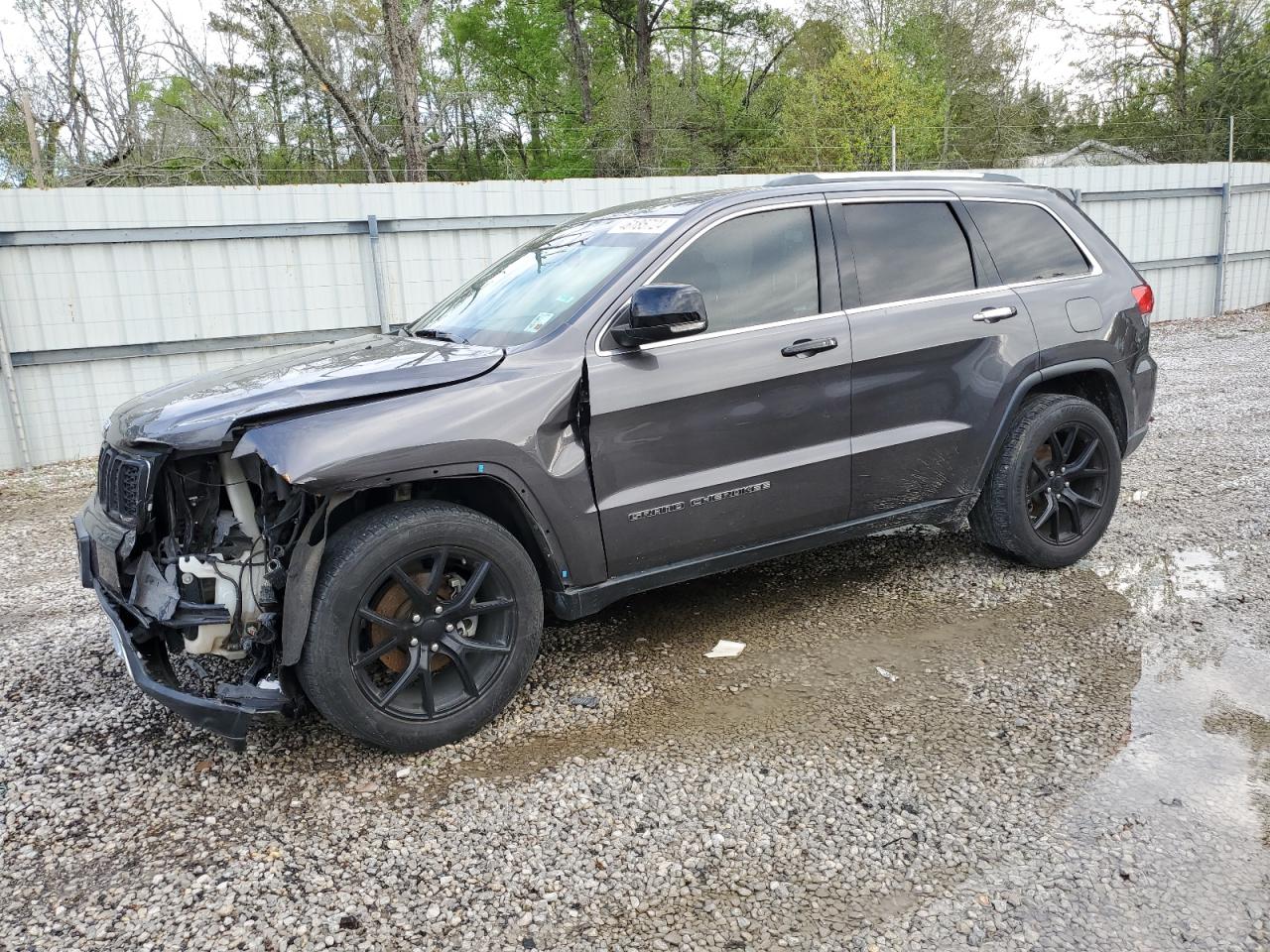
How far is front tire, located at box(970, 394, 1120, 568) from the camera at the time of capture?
4.61 m

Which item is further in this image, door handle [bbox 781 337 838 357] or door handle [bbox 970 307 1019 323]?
door handle [bbox 970 307 1019 323]

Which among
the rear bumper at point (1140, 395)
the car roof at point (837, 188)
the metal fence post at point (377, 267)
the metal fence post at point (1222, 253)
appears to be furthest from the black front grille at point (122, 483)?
the metal fence post at point (1222, 253)

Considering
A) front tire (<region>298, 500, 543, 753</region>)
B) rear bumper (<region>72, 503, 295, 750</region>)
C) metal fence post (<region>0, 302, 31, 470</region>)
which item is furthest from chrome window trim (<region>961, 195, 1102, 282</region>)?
metal fence post (<region>0, 302, 31, 470</region>)

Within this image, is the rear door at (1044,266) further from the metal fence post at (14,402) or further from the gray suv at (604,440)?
the metal fence post at (14,402)

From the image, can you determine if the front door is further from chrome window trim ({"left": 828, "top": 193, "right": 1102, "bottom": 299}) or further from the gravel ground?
the gravel ground

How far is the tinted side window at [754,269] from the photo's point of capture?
152 inches

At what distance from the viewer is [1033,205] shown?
4793mm

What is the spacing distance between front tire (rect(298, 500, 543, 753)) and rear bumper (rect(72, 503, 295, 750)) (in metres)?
0.16

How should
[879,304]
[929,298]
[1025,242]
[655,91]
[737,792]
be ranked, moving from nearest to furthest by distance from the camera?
[737,792], [879,304], [929,298], [1025,242], [655,91]

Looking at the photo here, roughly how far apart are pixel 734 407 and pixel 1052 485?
77.6 inches

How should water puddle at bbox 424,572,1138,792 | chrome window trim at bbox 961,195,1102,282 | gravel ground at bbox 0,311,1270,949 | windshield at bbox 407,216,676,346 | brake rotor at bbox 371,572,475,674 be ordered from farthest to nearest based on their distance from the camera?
1. chrome window trim at bbox 961,195,1102,282
2. windshield at bbox 407,216,676,346
3. water puddle at bbox 424,572,1138,792
4. brake rotor at bbox 371,572,475,674
5. gravel ground at bbox 0,311,1270,949

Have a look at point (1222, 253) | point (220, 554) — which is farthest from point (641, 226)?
point (1222, 253)

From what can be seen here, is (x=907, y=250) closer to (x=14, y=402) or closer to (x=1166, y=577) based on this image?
(x=1166, y=577)

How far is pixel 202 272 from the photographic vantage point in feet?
30.2
